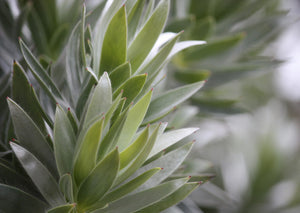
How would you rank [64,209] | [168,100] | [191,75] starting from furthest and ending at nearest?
[191,75]
[168,100]
[64,209]

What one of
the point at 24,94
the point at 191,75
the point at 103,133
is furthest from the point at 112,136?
the point at 191,75

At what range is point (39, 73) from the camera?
0.45m

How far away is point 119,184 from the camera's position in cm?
45

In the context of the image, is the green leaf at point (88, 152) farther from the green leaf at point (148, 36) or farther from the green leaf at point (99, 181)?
the green leaf at point (148, 36)

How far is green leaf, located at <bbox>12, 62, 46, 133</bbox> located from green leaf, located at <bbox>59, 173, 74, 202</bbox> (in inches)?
3.7

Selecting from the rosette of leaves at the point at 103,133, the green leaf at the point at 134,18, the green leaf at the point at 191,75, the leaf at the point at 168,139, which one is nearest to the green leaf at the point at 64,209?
the rosette of leaves at the point at 103,133

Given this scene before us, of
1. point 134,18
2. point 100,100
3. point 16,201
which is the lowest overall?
point 16,201

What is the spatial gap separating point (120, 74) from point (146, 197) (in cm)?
15

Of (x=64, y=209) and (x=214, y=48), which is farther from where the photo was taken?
(x=214, y=48)

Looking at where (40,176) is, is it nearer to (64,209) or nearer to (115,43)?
(64,209)

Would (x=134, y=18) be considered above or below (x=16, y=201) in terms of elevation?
above

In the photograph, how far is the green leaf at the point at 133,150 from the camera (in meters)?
0.38

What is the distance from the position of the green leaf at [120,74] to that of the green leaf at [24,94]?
0.32 feet

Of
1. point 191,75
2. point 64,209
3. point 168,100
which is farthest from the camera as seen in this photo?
point 191,75
